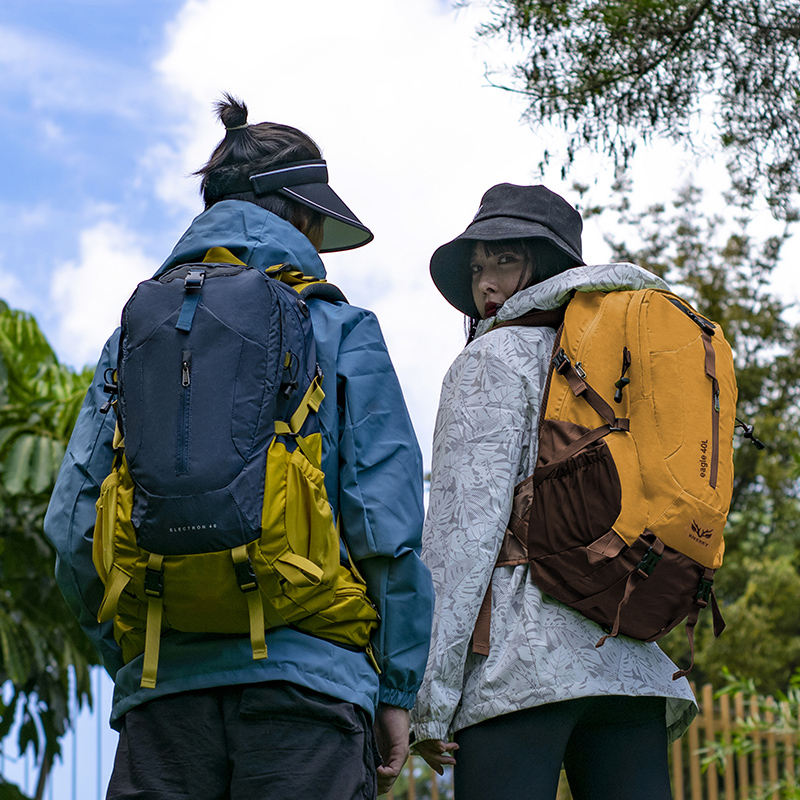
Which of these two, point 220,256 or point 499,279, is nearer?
point 220,256

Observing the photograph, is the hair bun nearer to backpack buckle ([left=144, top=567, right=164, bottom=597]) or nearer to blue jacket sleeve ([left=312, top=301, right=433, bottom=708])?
blue jacket sleeve ([left=312, top=301, right=433, bottom=708])

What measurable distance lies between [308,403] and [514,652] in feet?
2.22

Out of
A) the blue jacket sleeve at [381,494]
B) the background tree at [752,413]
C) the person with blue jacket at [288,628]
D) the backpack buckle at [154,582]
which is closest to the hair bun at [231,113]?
the person with blue jacket at [288,628]

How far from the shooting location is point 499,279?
249cm

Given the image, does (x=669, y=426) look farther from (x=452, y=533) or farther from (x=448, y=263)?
(x=448, y=263)

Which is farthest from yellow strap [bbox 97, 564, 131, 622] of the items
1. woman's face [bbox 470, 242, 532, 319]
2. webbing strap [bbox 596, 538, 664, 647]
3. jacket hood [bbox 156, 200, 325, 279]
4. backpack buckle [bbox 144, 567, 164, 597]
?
woman's face [bbox 470, 242, 532, 319]

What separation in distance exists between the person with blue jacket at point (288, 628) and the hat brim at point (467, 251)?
0.51 meters

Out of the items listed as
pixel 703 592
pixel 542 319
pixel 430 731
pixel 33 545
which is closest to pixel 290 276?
pixel 542 319

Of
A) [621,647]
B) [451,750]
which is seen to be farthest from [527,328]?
[451,750]

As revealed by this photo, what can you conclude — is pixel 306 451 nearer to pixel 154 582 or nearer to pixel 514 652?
pixel 154 582

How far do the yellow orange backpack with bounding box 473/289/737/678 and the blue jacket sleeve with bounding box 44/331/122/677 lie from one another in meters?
0.72

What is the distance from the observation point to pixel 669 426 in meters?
1.98

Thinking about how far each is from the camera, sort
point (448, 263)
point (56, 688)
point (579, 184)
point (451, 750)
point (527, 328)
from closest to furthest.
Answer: point (451, 750)
point (527, 328)
point (448, 263)
point (579, 184)
point (56, 688)

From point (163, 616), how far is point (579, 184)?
2.04m
